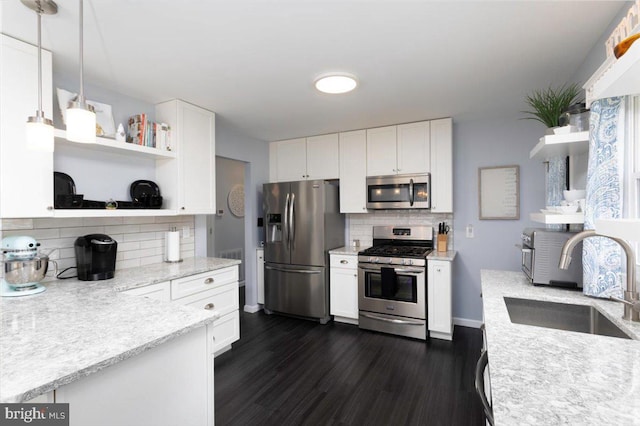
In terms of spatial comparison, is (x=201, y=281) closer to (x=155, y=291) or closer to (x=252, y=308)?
(x=155, y=291)

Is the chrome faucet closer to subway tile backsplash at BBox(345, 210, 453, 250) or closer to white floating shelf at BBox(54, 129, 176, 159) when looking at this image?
subway tile backsplash at BBox(345, 210, 453, 250)

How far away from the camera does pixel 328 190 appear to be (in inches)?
149

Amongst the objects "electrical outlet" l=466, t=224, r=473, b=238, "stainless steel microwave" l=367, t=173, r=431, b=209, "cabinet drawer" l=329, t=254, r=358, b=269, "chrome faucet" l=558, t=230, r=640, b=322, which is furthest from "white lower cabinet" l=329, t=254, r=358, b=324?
"chrome faucet" l=558, t=230, r=640, b=322

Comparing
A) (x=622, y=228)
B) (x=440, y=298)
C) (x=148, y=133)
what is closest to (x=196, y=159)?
(x=148, y=133)

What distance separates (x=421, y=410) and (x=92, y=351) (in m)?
2.00

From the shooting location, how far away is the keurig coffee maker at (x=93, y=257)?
2.08 metres

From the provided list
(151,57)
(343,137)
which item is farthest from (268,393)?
(343,137)

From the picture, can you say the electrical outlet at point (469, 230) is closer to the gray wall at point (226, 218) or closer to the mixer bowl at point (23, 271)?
the gray wall at point (226, 218)

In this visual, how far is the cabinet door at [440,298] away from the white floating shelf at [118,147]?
280 centimetres

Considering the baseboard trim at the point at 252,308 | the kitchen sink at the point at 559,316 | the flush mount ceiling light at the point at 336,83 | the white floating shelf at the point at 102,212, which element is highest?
the flush mount ceiling light at the point at 336,83

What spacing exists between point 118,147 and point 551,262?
10.2ft

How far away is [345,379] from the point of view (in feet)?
7.97

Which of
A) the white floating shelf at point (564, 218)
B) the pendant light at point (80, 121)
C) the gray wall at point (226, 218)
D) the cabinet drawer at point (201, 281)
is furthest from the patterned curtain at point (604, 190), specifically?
the gray wall at point (226, 218)

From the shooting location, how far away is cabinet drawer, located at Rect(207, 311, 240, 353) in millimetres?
2684
